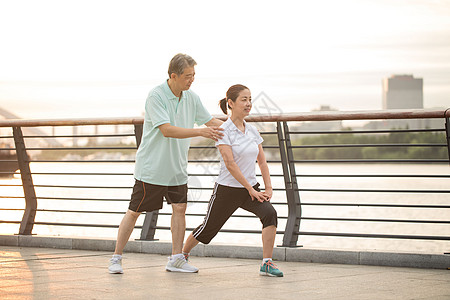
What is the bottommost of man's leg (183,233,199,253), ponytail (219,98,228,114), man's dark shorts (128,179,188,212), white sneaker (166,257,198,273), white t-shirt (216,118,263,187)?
white sneaker (166,257,198,273)

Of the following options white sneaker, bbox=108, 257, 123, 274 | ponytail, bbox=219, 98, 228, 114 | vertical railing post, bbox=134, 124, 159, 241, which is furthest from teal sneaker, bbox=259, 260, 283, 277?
vertical railing post, bbox=134, 124, 159, 241

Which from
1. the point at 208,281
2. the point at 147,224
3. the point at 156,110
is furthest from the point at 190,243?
the point at 147,224

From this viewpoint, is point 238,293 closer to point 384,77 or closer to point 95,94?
point 95,94

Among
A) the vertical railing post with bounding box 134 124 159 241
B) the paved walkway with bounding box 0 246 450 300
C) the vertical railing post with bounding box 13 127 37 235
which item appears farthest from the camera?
the vertical railing post with bounding box 13 127 37 235

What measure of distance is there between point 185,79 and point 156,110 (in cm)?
32

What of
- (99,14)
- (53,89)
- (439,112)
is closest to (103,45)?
(99,14)

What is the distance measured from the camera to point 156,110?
554cm

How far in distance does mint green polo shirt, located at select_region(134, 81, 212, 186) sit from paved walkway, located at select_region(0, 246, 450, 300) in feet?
2.46

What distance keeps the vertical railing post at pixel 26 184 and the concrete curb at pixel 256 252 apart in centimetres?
19

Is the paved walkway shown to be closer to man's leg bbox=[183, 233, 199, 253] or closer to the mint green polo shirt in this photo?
man's leg bbox=[183, 233, 199, 253]

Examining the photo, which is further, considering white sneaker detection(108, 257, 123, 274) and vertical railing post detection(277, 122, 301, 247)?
vertical railing post detection(277, 122, 301, 247)

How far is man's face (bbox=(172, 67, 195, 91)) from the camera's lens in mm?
5531

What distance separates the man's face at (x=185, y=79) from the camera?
18.1 feet

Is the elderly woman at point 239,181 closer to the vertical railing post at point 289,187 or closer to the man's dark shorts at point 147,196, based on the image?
the man's dark shorts at point 147,196
